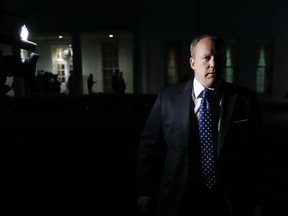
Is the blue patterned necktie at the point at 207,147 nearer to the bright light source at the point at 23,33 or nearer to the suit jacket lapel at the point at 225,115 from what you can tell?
the suit jacket lapel at the point at 225,115

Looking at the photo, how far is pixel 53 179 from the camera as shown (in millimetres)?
6559

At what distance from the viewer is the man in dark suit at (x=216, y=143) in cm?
246

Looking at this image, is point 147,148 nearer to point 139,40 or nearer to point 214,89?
point 214,89

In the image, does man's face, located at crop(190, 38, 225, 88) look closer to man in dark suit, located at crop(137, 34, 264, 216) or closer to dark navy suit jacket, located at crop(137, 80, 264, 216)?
man in dark suit, located at crop(137, 34, 264, 216)

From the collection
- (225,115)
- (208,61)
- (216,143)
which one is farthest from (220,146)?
(208,61)

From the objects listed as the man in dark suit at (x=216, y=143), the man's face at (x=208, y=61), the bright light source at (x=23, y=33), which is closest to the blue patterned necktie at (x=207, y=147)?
the man in dark suit at (x=216, y=143)

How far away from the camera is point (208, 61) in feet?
7.95

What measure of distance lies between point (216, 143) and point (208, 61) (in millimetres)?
558

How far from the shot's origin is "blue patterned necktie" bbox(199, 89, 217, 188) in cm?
247

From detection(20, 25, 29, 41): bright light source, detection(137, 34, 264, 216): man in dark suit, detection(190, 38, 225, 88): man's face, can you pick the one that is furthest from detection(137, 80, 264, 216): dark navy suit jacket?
detection(20, 25, 29, 41): bright light source

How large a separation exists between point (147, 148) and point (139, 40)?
14205mm

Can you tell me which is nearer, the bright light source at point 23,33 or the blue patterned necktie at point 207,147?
the blue patterned necktie at point 207,147

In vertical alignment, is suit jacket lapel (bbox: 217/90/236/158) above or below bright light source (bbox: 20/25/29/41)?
below

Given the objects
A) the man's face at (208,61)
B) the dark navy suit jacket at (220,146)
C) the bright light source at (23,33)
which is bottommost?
the dark navy suit jacket at (220,146)
